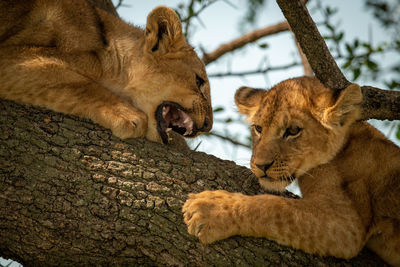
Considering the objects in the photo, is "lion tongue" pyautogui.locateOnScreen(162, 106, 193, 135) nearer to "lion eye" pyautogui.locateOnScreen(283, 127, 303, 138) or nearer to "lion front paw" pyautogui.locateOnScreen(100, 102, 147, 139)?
"lion front paw" pyautogui.locateOnScreen(100, 102, 147, 139)

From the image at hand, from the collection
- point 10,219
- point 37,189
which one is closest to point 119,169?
point 37,189

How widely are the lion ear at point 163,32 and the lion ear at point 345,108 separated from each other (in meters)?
1.81

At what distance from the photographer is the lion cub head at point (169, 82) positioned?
4.57 m

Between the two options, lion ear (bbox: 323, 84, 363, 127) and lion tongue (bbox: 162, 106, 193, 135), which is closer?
lion ear (bbox: 323, 84, 363, 127)

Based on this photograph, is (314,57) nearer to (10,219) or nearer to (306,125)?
(306,125)

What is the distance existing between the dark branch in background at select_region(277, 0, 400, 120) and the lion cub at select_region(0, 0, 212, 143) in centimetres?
138

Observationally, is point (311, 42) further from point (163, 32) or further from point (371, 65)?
point (371, 65)

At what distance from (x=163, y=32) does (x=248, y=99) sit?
119cm

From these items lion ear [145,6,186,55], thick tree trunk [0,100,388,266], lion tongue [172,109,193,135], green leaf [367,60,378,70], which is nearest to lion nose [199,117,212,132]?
lion tongue [172,109,193,135]

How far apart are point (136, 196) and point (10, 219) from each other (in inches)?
34.5

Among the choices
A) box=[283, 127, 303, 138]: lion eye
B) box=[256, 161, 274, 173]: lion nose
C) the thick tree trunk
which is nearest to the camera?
the thick tree trunk

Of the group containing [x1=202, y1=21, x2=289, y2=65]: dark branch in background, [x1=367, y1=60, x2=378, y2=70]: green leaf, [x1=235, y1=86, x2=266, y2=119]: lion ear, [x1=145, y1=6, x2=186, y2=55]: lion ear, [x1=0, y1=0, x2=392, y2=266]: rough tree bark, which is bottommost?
[x1=0, y1=0, x2=392, y2=266]: rough tree bark

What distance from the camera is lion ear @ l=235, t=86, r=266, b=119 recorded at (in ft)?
15.5

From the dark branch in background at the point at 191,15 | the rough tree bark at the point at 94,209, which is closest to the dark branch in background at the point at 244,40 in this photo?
the dark branch in background at the point at 191,15
